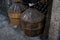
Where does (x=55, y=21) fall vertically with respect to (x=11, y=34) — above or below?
above

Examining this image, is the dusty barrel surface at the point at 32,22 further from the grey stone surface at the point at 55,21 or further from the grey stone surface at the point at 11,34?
the grey stone surface at the point at 55,21

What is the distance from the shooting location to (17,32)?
3281mm

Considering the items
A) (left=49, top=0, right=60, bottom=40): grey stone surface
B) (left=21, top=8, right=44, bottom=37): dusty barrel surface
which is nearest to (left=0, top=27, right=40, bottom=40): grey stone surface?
(left=21, top=8, right=44, bottom=37): dusty barrel surface

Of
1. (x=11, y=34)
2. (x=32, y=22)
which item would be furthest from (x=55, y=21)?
(x=11, y=34)

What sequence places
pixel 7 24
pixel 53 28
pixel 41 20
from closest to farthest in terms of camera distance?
pixel 53 28 < pixel 41 20 < pixel 7 24

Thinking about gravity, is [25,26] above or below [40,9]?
below

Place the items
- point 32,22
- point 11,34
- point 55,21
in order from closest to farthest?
1. point 55,21
2. point 32,22
3. point 11,34

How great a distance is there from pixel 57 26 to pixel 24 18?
84 cm

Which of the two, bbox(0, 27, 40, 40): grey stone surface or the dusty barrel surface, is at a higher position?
the dusty barrel surface

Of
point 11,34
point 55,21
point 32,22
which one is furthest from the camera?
point 11,34

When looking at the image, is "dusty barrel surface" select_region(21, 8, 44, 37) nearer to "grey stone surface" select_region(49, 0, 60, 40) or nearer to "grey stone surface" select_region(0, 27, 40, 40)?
"grey stone surface" select_region(0, 27, 40, 40)

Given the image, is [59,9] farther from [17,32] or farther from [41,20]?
[17,32]

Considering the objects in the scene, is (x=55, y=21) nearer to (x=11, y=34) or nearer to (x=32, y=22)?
(x=32, y=22)

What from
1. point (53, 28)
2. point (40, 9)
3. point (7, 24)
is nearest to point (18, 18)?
point (7, 24)
